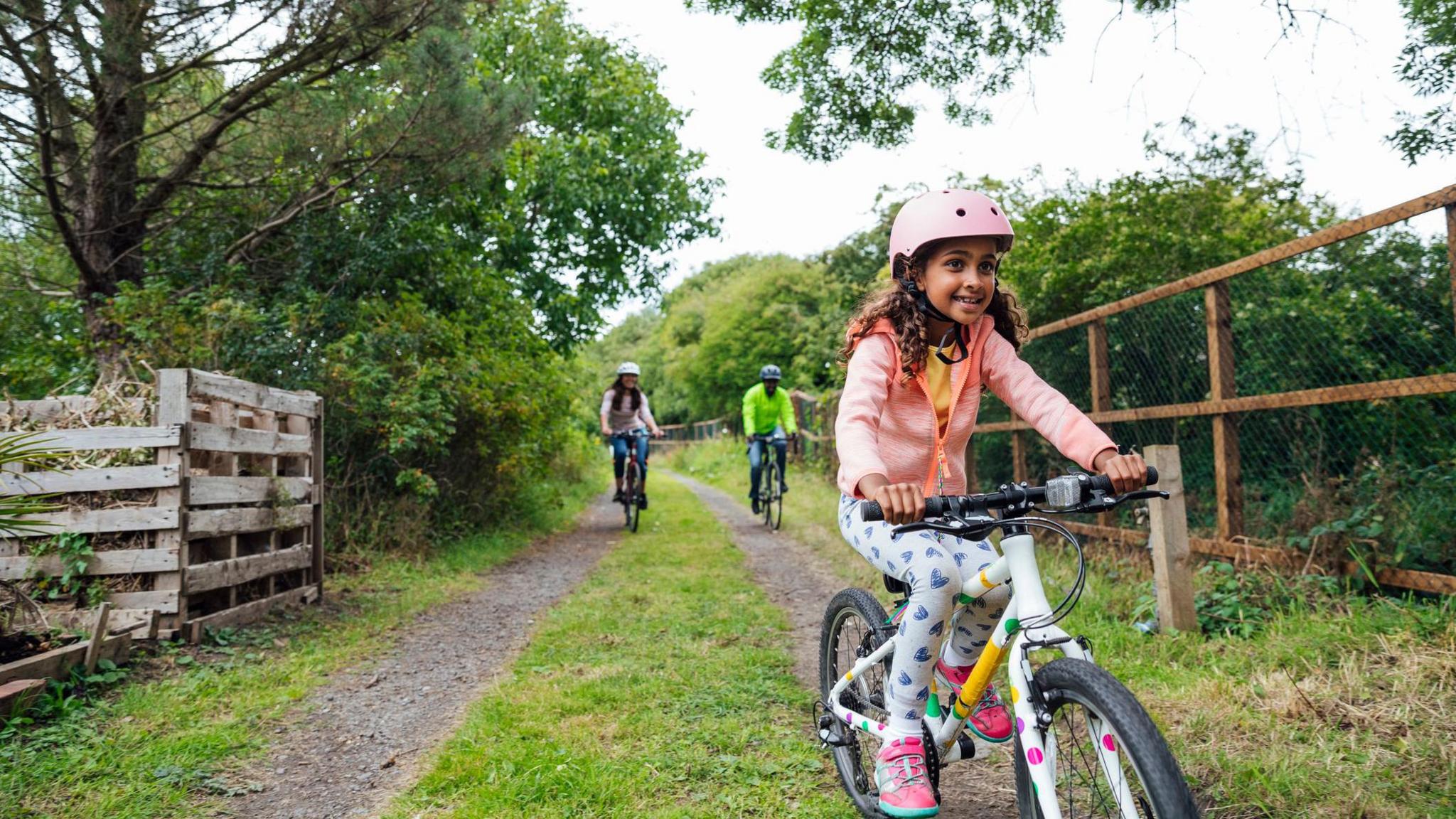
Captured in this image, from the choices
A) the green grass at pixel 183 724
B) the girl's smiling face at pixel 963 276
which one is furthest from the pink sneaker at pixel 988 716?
the green grass at pixel 183 724

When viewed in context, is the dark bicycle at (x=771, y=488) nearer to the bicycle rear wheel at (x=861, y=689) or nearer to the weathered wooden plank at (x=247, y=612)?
the weathered wooden plank at (x=247, y=612)

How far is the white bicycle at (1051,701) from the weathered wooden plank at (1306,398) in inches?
95.4

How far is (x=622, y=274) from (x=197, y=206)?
8426 millimetres

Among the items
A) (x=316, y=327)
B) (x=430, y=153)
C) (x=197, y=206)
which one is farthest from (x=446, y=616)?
(x=197, y=206)

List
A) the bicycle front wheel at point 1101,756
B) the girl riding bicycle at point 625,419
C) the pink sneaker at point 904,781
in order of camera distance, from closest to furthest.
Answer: the bicycle front wheel at point 1101,756 < the pink sneaker at point 904,781 < the girl riding bicycle at point 625,419

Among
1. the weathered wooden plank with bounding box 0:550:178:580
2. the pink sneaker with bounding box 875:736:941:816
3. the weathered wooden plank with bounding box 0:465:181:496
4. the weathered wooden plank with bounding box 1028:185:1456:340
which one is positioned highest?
the weathered wooden plank with bounding box 1028:185:1456:340

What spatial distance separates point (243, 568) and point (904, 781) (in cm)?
453

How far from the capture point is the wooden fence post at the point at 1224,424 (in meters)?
4.82

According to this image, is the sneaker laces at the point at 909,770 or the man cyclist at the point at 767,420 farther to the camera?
the man cyclist at the point at 767,420

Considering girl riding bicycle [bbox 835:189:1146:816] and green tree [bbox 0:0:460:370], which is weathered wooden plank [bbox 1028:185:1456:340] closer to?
girl riding bicycle [bbox 835:189:1146:816]

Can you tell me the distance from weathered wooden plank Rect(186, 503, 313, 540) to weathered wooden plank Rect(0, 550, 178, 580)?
181 mm

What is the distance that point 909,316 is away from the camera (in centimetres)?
264

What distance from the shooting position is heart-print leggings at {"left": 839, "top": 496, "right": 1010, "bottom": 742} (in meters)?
2.43

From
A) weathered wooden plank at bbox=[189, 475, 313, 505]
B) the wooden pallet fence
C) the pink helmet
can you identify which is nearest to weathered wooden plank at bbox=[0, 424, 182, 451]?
the wooden pallet fence
